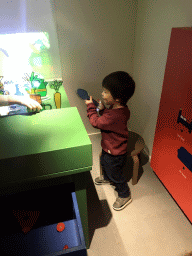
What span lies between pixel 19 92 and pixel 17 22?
0.70 m

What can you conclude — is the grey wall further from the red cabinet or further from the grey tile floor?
the grey tile floor

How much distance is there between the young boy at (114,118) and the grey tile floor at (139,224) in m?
0.26

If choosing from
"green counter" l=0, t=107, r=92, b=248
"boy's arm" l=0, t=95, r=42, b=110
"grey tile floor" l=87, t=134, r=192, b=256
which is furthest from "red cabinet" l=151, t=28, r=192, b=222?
"boy's arm" l=0, t=95, r=42, b=110

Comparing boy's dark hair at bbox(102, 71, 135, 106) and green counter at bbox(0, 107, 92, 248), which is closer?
green counter at bbox(0, 107, 92, 248)

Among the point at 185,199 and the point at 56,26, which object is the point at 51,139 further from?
the point at 56,26

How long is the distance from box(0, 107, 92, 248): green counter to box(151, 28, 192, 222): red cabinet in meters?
0.76

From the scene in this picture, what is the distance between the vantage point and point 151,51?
1812 mm

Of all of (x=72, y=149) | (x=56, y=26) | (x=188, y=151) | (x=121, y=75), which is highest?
(x=56, y=26)

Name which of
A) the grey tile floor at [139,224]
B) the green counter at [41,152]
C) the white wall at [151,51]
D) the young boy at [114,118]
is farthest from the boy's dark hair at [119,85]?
the grey tile floor at [139,224]

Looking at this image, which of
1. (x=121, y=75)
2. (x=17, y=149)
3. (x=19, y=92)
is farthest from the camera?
(x=19, y=92)

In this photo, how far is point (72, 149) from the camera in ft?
2.65

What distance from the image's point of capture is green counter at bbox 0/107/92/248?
0.78 m

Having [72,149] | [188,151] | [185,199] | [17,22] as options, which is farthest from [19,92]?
[185,199]

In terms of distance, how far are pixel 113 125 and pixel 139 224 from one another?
747 millimetres
